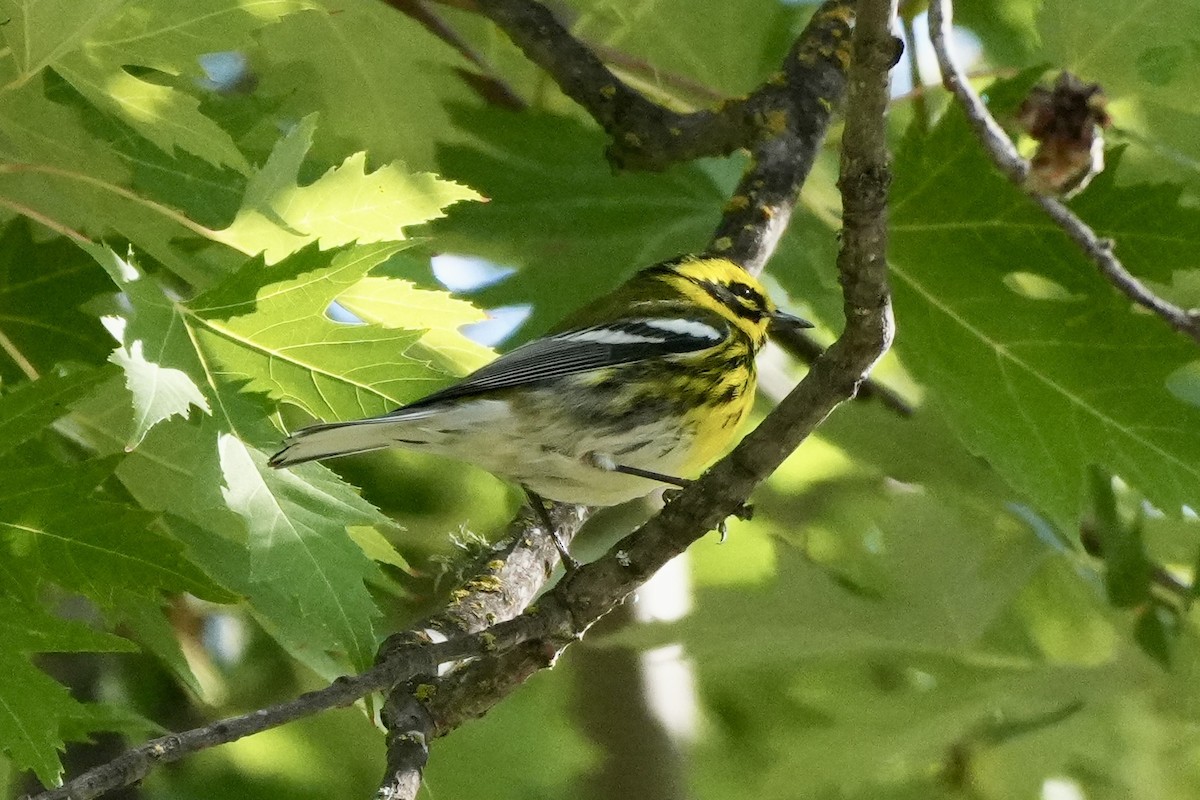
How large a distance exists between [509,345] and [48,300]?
0.89 meters

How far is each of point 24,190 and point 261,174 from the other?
17.4 inches

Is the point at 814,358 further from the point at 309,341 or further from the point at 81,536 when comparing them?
the point at 81,536

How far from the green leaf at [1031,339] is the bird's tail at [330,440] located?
3.29 feet

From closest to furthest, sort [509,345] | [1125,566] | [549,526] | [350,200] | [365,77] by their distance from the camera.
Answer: [350,200]
[549,526]
[1125,566]
[365,77]
[509,345]

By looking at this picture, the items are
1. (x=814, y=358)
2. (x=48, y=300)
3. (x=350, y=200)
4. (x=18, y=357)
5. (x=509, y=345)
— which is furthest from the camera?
(x=814, y=358)

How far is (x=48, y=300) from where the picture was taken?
2.14m

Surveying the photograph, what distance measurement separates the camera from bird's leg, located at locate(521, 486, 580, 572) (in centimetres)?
221

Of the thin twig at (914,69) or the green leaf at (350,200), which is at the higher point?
the thin twig at (914,69)

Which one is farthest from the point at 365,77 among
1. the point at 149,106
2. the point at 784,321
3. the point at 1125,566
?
the point at 1125,566

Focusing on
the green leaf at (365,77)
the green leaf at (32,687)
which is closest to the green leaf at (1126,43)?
the green leaf at (365,77)

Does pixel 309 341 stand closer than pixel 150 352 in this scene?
No

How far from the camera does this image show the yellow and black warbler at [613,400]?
2.33m

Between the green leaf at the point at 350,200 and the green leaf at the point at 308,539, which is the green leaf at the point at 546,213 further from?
the green leaf at the point at 308,539

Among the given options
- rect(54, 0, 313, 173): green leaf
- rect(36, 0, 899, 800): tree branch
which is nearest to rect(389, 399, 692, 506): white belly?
rect(36, 0, 899, 800): tree branch
